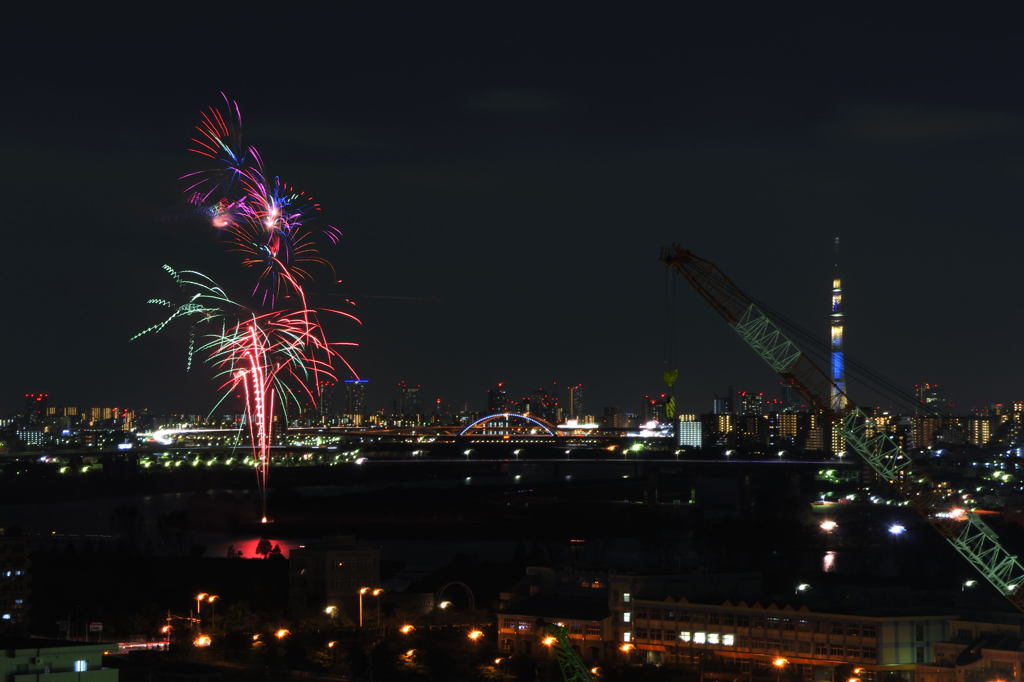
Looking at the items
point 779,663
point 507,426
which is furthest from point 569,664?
point 507,426

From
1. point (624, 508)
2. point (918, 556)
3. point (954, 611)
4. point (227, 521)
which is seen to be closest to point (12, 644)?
point (954, 611)

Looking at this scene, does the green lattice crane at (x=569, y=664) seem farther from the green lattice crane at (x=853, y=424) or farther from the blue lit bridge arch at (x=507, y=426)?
the blue lit bridge arch at (x=507, y=426)

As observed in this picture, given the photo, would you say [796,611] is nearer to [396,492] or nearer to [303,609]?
[303,609]

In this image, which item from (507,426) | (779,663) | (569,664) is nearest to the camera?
(569,664)

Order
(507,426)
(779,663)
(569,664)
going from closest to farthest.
Result: (569,664), (779,663), (507,426)

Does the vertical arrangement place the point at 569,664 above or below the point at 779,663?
above

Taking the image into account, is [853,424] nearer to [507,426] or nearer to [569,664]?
[569,664]

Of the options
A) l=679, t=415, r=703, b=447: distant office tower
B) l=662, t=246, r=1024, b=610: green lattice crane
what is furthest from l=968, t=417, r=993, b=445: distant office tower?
l=662, t=246, r=1024, b=610: green lattice crane

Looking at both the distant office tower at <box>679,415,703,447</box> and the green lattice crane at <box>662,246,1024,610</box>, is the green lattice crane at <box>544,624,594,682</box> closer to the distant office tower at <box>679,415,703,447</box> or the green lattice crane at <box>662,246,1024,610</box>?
the green lattice crane at <box>662,246,1024,610</box>

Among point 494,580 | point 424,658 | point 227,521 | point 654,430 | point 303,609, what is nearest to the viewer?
point 424,658
